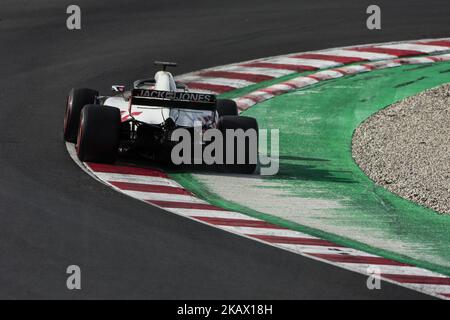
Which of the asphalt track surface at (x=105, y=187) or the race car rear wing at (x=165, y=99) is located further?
the race car rear wing at (x=165, y=99)

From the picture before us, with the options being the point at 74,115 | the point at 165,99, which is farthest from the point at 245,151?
the point at 74,115

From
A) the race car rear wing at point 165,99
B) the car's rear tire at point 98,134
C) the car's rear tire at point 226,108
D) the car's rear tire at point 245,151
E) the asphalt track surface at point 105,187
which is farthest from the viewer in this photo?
the car's rear tire at point 226,108

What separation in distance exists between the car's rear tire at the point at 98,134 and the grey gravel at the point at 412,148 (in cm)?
369

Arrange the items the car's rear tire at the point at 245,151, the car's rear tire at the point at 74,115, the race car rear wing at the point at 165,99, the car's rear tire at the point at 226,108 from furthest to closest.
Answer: the car's rear tire at the point at 226,108
the car's rear tire at the point at 74,115
the car's rear tire at the point at 245,151
the race car rear wing at the point at 165,99

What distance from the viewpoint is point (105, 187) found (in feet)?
51.9

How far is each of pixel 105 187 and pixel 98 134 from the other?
99 centimetres

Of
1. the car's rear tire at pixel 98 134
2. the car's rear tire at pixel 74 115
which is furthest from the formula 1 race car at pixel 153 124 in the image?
the car's rear tire at pixel 74 115

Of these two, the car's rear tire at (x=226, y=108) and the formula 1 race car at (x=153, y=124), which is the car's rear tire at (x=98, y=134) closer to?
the formula 1 race car at (x=153, y=124)

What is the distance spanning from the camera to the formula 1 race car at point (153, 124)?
54.3ft

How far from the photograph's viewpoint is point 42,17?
87.8ft

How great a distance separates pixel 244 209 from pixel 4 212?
3.08 m

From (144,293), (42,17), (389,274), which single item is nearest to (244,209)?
(389,274)

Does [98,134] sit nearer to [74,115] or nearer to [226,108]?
[74,115]

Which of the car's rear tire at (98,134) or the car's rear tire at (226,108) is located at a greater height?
the car's rear tire at (226,108)
